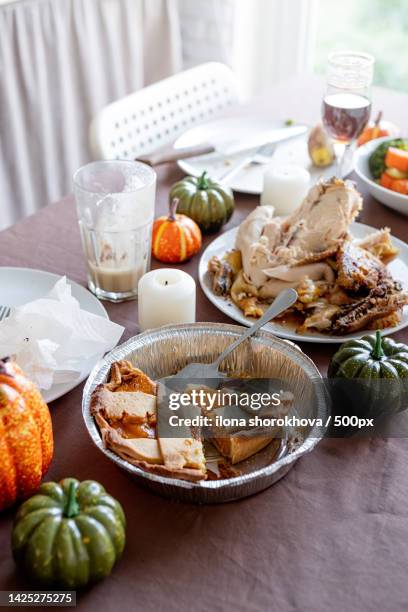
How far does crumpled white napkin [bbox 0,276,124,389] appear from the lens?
41.4 inches

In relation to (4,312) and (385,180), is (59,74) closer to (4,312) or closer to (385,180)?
(385,180)

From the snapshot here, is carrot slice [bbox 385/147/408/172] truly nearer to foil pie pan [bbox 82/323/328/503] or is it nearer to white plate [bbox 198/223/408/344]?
white plate [bbox 198/223/408/344]

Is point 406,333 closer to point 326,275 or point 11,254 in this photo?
point 326,275

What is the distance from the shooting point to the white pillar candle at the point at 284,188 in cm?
156

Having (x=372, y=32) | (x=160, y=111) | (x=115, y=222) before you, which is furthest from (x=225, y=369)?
(x=372, y=32)

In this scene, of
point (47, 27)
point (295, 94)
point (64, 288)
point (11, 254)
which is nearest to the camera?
point (64, 288)

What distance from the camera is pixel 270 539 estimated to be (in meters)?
0.90

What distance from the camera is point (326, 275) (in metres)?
1.29

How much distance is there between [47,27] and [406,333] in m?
1.98

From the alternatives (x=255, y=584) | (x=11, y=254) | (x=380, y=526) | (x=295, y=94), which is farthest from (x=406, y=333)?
(x=295, y=94)

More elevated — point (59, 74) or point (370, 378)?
point (370, 378)

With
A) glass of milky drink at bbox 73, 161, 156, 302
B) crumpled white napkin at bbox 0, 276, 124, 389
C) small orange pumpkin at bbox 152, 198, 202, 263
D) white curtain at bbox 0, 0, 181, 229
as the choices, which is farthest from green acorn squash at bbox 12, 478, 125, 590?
white curtain at bbox 0, 0, 181, 229

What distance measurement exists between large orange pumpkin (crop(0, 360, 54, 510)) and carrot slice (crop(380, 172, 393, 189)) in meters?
1.04

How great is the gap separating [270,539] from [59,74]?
2.26 m
